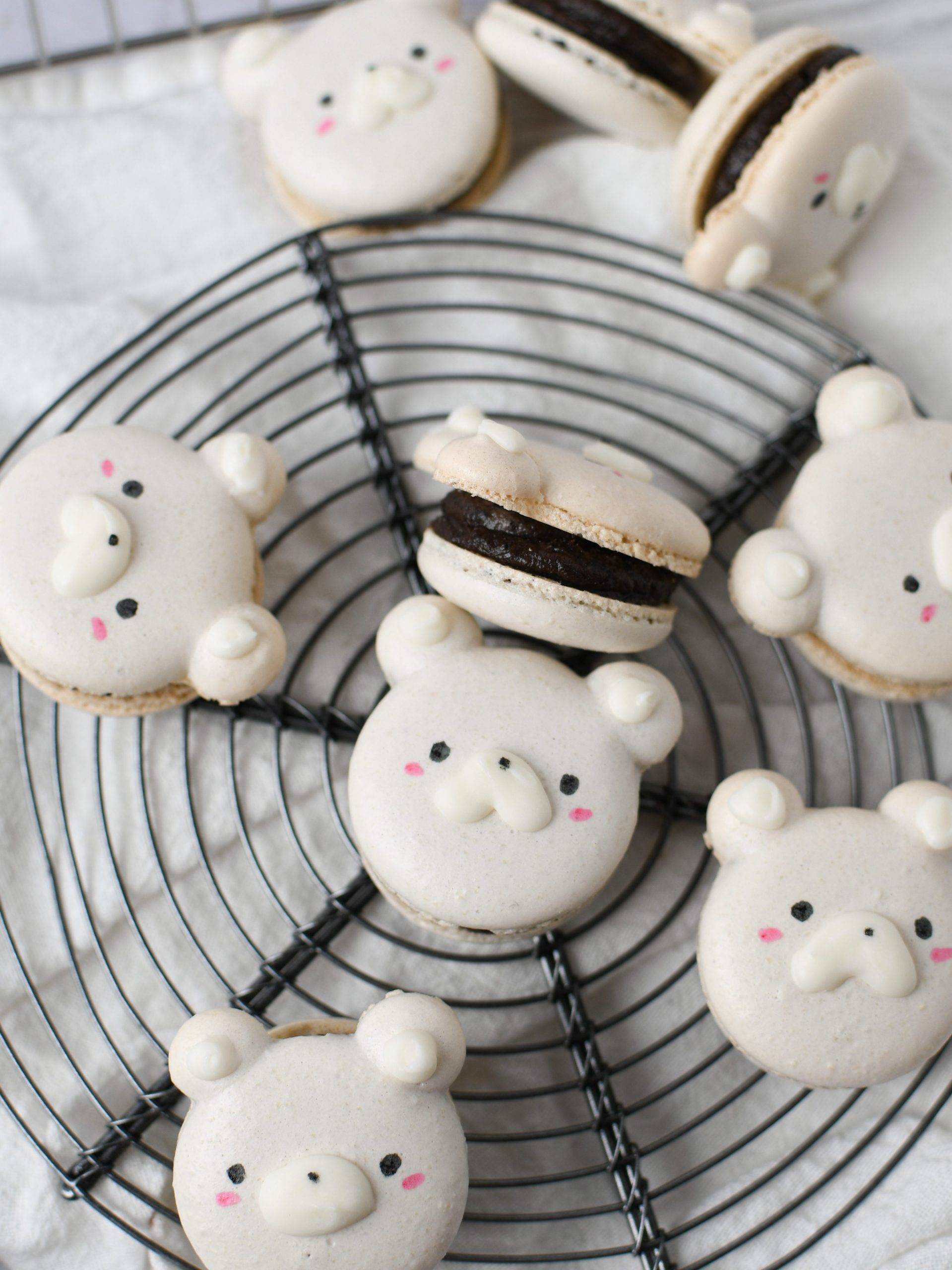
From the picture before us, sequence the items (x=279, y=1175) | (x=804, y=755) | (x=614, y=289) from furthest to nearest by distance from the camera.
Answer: (x=614, y=289)
(x=804, y=755)
(x=279, y=1175)

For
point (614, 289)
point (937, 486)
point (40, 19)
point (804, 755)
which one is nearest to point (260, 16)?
point (40, 19)

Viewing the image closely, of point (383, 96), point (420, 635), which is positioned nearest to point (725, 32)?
point (383, 96)

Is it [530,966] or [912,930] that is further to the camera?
[530,966]

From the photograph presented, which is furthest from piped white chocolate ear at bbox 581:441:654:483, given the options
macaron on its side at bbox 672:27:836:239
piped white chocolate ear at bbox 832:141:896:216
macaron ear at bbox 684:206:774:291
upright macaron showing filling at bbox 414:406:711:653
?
piped white chocolate ear at bbox 832:141:896:216

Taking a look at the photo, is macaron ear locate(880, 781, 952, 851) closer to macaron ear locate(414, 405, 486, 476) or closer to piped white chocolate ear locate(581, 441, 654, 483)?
piped white chocolate ear locate(581, 441, 654, 483)

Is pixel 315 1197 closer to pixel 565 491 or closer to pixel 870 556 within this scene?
pixel 565 491

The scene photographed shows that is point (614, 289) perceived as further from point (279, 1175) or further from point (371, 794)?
point (279, 1175)

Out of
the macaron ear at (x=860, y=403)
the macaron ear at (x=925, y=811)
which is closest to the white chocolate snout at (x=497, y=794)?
the macaron ear at (x=925, y=811)

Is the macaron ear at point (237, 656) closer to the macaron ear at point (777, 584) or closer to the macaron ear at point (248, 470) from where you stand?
the macaron ear at point (248, 470)
